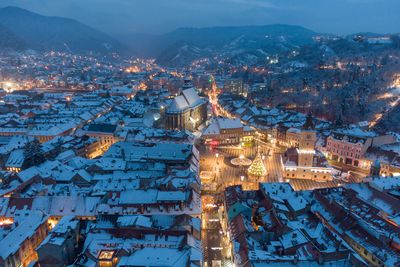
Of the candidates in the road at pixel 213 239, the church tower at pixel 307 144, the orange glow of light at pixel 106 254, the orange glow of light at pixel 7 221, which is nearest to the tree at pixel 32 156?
the orange glow of light at pixel 7 221

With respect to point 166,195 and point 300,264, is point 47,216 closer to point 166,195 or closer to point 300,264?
point 166,195

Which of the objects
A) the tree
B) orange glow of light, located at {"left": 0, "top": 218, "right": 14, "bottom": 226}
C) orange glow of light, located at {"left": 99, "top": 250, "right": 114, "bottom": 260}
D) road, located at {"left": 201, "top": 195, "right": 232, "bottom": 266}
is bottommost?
road, located at {"left": 201, "top": 195, "right": 232, "bottom": 266}

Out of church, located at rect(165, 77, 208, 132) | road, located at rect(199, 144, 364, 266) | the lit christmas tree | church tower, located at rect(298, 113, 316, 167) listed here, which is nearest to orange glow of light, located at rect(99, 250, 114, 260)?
road, located at rect(199, 144, 364, 266)

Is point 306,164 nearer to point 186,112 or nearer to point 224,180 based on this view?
point 224,180

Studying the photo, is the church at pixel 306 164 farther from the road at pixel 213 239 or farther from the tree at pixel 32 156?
the tree at pixel 32 156

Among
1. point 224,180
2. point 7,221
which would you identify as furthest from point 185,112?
point 7,221

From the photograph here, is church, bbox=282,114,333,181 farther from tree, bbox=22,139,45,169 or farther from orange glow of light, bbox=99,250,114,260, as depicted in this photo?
tree, bbox=22,139,45,169

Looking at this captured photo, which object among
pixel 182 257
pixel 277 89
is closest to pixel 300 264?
pixel 182 257

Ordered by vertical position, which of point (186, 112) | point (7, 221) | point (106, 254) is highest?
point (186, 112)
